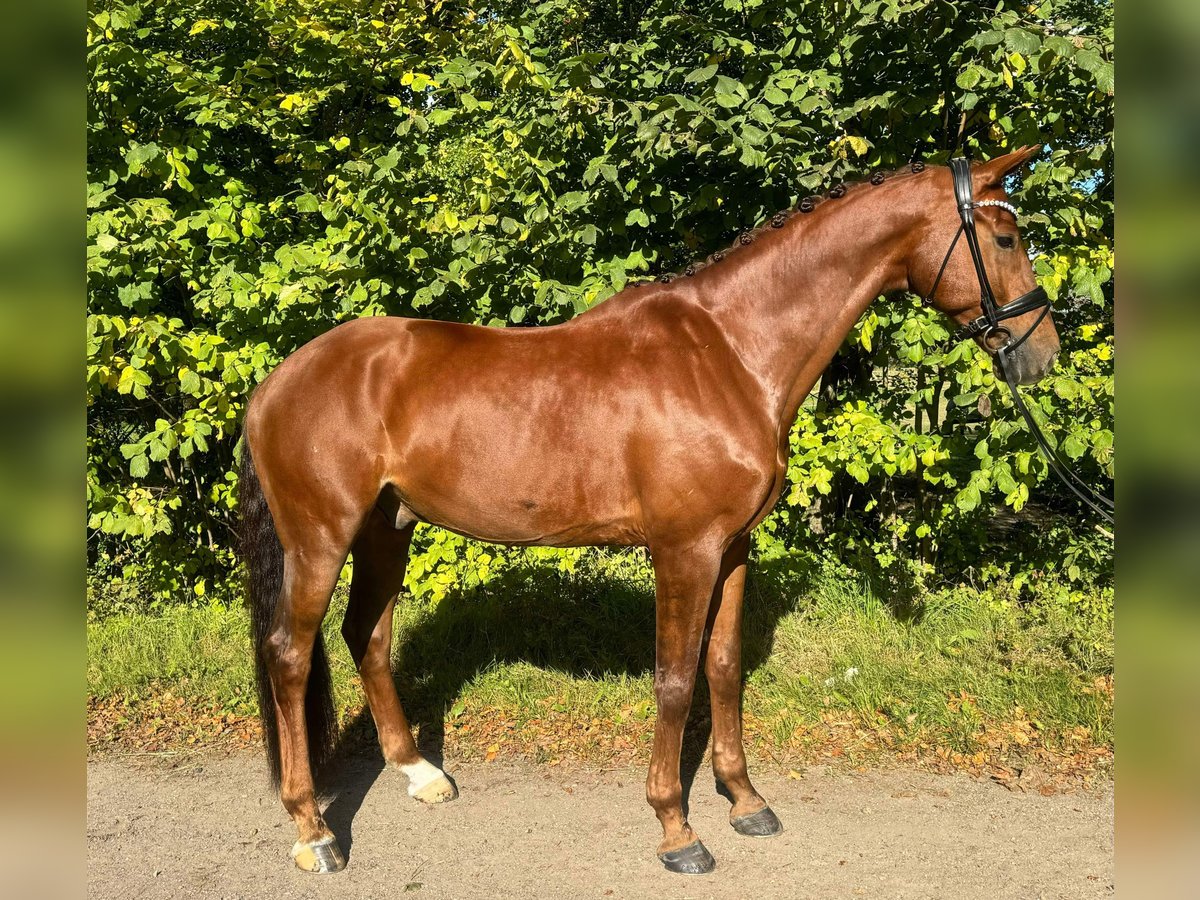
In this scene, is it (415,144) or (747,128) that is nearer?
(747,128)

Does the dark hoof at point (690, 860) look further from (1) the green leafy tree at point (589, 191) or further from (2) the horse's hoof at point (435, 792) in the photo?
(1) the green leafy tree at point (589, 191)

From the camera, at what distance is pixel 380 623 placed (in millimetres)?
3990

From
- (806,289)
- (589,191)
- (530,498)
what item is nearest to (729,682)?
(530,498)

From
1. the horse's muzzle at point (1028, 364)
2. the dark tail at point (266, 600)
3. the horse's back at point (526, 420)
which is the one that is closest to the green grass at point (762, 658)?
the dark tail at point (266, 600)

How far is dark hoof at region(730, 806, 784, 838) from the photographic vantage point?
3.51 m

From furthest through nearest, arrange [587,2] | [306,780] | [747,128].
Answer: [587,2] < [747,128] < [306,780]

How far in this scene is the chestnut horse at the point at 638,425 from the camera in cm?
316

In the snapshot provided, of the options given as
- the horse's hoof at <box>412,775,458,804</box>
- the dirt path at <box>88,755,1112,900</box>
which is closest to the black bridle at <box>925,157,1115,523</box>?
the dirt path at <box>88,755,1112,900</box>

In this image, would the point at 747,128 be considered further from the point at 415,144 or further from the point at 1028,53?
the point at 415,144

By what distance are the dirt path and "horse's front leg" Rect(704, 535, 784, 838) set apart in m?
0.16

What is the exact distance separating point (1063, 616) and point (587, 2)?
554 centimetres

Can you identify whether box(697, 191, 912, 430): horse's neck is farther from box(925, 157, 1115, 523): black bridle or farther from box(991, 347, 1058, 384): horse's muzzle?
box(991, 347, 1058, 384): horse's muzzle

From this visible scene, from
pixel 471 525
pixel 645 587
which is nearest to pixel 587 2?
pixel 645 587

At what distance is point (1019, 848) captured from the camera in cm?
334
